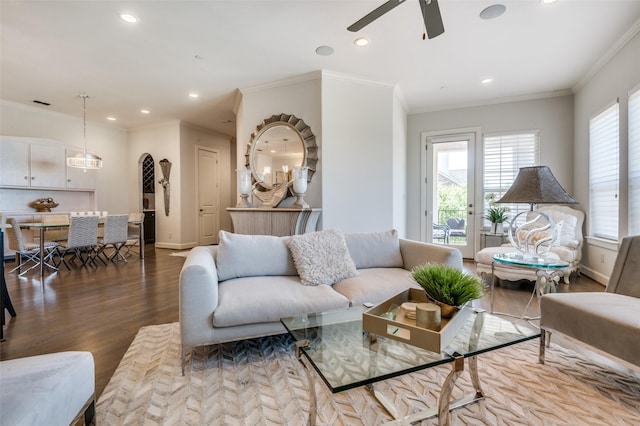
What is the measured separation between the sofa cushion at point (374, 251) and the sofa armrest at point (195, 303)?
1313 mm

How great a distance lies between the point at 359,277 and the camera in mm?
2311

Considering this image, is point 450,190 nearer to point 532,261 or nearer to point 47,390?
point 532,261

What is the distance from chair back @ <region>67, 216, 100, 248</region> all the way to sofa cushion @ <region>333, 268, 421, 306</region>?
430 centimetres

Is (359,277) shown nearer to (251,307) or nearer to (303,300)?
(303,300)

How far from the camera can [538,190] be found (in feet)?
8.38

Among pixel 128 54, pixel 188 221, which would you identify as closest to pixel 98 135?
pixel 188 221

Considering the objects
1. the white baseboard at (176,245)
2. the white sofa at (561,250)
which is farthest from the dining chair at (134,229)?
the white sofa at (561,250)

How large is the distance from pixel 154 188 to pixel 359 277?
253 inches

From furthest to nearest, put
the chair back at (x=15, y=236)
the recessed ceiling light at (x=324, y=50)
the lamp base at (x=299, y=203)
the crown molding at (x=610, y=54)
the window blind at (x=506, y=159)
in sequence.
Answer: the window blind at (x=506, y=159)
the chair back at (x=15, y=236)
the lamp base at (x=299, y=203)
the recessed ceiling light at (x=324, y=50)
the crown molding at (x=610, y=54)

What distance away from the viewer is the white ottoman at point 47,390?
81cm

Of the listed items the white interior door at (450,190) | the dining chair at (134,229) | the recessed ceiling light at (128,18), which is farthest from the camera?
the dining chair at (134,229)

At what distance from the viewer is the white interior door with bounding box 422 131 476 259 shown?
5.26 metres

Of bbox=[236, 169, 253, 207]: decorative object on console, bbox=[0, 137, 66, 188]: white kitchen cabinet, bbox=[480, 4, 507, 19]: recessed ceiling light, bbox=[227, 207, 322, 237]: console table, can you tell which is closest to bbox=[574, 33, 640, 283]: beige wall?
bbox=[480, 4, 507, 19]: recessed ceiling light

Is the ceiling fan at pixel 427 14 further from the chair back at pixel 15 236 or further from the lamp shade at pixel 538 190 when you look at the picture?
the chair back at pixel 15 236
